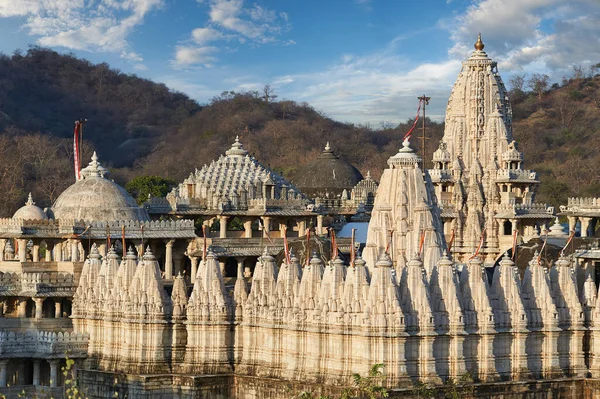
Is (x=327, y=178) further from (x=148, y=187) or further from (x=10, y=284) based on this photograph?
(x=10, y=284)

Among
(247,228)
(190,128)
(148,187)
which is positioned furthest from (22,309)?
(190,128)

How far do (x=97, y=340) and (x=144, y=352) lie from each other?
238 centimetres

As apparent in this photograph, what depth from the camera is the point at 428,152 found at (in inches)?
5241

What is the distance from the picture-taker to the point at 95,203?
6931 centimetres

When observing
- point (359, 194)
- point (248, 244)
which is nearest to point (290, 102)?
point (359, 194)

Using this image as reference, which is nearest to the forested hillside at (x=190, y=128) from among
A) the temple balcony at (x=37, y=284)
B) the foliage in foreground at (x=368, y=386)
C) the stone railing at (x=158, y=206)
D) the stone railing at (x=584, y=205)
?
the stone railing at (x=584, y=205)

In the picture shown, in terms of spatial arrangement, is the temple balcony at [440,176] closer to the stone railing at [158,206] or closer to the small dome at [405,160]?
the stone railing at [158,206]

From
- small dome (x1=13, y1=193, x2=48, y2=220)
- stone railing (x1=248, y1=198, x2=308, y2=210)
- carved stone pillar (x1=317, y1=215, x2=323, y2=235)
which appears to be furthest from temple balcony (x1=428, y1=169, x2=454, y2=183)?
small dome (x1=13, y1=193, x2=48, y2=220)

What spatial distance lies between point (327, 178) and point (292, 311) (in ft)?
144

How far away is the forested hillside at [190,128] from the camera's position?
12862 cm

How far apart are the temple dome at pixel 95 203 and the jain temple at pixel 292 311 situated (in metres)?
0.07

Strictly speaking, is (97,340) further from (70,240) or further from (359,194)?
(359,194)

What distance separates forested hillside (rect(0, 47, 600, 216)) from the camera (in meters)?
129

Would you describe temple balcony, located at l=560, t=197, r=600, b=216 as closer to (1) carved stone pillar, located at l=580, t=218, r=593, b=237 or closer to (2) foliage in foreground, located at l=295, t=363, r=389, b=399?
(1) carved stone pillar, located at l=580, t=218, r=593, b=237
